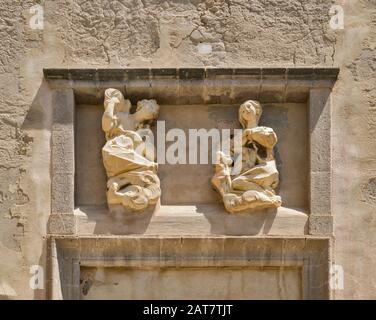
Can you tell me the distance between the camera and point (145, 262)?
7.44m

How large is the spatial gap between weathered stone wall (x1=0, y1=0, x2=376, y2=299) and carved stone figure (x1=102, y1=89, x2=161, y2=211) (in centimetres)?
34

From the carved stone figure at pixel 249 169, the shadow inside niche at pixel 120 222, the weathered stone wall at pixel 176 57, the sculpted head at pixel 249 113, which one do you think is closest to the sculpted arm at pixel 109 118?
the weathered stone wall at pixel 176 57

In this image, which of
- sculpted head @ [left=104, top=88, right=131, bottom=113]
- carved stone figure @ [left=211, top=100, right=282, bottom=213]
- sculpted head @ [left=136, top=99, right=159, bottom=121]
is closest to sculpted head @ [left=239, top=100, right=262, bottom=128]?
carved stone figure @ [left=211, top=100, right=282, bottom=213]

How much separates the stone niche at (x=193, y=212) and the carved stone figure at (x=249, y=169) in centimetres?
9

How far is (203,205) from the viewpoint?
7.59 m

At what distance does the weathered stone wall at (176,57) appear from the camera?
749 centimetres

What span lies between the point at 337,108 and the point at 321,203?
69 cm

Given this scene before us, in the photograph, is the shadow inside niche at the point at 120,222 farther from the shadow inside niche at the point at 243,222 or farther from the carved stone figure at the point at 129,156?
the shadow inside niche at the point at 243,222

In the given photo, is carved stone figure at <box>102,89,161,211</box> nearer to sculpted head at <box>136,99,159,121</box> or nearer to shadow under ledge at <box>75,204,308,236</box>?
sculpted head at <box>136,99,159,121</box>

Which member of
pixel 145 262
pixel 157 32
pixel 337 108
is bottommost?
pixel 145 262

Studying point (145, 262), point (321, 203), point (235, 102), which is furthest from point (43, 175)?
point (321, 203)

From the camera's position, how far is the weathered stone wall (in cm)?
749

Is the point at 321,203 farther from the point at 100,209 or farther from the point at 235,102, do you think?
the point at 100,209

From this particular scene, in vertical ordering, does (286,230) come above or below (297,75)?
below
